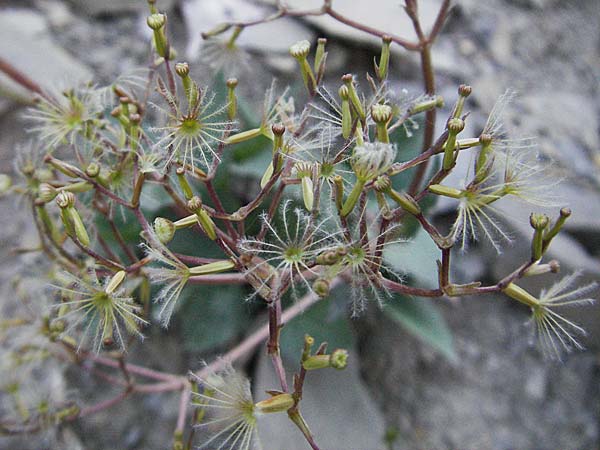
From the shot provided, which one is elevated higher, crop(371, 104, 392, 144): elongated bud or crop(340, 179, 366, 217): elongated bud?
crop(371, 104, 392, 144): elongated bud

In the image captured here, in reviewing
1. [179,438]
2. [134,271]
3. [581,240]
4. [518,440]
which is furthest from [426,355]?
[134,271]

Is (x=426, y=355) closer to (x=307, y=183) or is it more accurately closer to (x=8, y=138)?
(x=307, y=183)

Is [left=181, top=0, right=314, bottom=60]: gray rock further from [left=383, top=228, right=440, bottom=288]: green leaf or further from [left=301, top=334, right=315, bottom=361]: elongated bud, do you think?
[left=301, top=334, right=315, bottom=361]: elongated bud

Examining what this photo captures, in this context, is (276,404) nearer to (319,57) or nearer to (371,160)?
(371,160)

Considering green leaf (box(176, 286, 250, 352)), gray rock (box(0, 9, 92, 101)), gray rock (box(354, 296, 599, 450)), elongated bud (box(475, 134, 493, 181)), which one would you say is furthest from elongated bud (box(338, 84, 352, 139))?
gray rock (box(0, 9, 92, 101))

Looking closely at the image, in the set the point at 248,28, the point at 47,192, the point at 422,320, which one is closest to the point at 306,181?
the point at 47,192
